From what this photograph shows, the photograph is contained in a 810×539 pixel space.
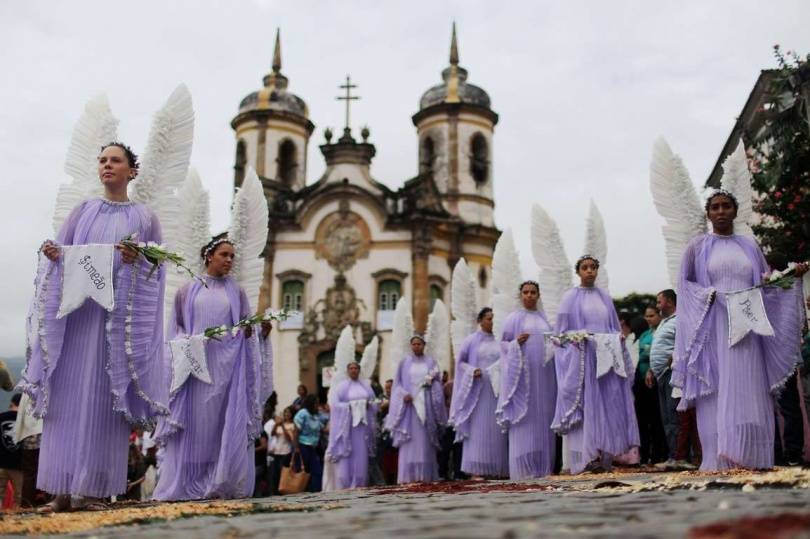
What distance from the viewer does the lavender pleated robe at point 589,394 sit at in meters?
8.52

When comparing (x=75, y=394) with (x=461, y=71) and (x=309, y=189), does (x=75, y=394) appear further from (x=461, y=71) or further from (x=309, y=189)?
(x=461, y=71)

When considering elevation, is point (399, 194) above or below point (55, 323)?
above

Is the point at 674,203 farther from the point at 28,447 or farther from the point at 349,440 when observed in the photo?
the point at 349,440

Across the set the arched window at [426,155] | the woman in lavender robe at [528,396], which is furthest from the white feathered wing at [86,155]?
the arched window at [426,155]

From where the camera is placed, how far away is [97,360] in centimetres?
551

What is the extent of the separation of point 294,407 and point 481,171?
81.3ft

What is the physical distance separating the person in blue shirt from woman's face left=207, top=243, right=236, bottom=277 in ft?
23.5

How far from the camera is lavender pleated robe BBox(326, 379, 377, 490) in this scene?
13734 millimetres

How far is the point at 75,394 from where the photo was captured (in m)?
5.42

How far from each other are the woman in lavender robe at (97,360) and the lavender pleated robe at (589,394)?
4442 mm

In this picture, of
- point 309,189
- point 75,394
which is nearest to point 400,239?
point 309,189

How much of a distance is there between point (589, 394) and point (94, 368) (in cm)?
499

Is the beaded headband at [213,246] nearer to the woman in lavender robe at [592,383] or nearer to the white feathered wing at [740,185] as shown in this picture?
the woman in lavender robe at [592,383]

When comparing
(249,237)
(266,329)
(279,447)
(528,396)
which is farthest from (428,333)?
(266,329)
